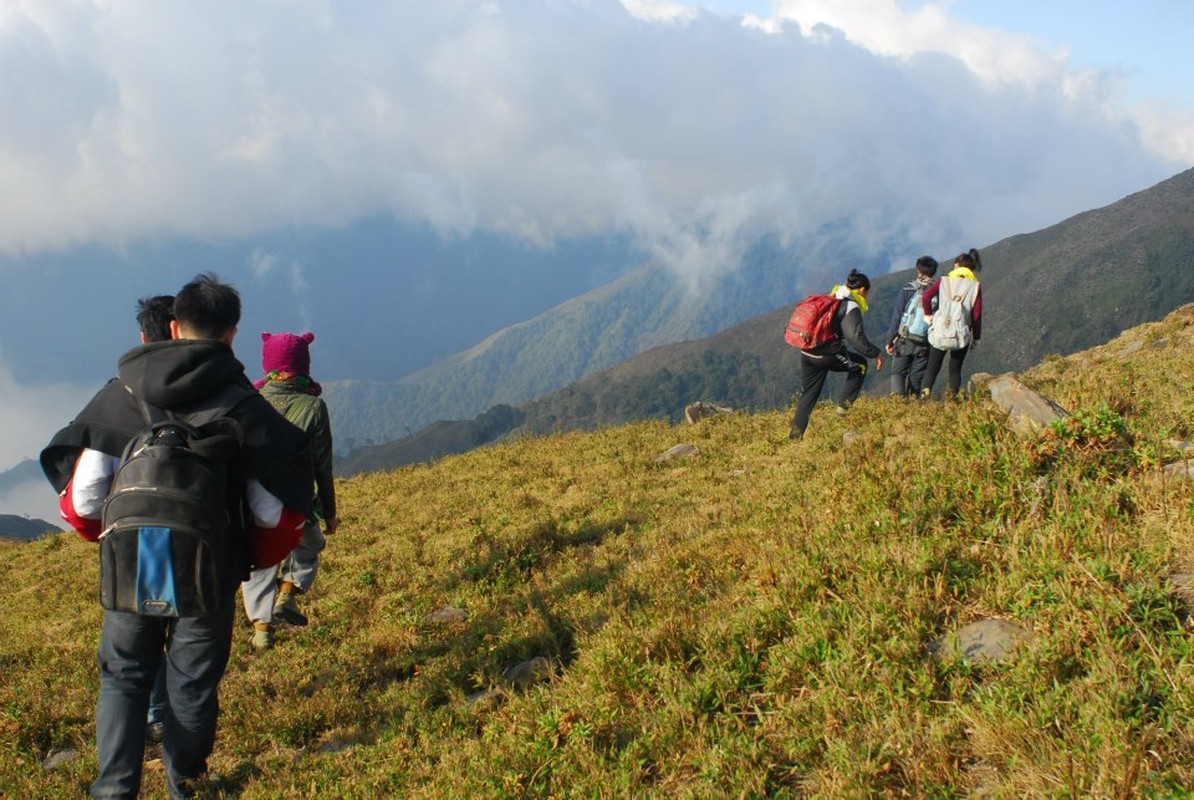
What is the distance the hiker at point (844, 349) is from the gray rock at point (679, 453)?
7.36 ft

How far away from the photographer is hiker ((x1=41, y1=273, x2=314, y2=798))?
4.08 metres

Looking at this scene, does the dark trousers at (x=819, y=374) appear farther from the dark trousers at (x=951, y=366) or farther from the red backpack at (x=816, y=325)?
the dark trousers at (x=951, y=366)

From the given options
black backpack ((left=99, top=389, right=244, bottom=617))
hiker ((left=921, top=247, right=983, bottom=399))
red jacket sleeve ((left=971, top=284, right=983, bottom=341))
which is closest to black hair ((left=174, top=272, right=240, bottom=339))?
black backpack ((left=99, top=389, right=244, bottom=617))

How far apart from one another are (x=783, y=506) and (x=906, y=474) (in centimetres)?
127

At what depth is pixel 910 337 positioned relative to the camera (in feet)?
41.5

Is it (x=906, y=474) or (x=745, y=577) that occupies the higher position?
(x=906, y=474)

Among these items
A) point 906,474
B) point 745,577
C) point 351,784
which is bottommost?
point 351,784

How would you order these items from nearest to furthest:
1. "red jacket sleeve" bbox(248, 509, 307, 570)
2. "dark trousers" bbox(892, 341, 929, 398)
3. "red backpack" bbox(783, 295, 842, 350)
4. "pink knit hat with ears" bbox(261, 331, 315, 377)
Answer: "red jacket sleeve" bbox(248, 509, 307, 570)
"pink knit hat with ears" bbox(261, 331, 315, 377)
"red backpack" bbox(783, 295, 842, 350)
"dark trousers" bbox(892, 341, 929, 398)

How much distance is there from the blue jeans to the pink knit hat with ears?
3230mm

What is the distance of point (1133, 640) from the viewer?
3529 mm

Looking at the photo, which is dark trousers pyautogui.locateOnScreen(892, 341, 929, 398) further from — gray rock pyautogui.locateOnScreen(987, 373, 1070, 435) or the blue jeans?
the blue jeans

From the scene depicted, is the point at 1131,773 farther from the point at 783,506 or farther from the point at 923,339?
the point at 923,339

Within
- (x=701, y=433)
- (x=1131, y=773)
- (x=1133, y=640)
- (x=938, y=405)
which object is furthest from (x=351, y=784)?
(x=701, y=433)

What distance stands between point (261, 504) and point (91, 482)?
0.95 metres
